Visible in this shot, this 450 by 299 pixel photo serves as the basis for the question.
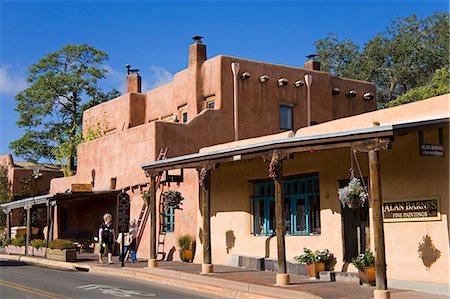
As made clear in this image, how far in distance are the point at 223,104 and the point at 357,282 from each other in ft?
43.8

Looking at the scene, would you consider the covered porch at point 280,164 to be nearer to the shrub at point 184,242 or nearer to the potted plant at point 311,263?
the potted plant at point 311,263

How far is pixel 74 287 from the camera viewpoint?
1555 cm

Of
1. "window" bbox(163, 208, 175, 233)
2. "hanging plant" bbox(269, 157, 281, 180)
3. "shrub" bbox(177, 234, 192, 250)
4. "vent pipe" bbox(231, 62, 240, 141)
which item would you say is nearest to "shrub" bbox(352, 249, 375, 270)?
"hanging plant" bbox(269, 157, 281, 180)

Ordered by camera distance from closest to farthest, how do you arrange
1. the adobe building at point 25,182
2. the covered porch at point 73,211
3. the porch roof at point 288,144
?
the porch roof at point 288,144, the covered porch at point 73,211, the adobe building at point 25,182

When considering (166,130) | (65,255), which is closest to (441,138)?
(166,130)

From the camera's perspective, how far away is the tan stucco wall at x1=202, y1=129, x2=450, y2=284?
13.8 meters

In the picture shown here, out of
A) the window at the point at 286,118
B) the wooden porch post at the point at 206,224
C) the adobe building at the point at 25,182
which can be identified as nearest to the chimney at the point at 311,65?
the window at the point at 286,118

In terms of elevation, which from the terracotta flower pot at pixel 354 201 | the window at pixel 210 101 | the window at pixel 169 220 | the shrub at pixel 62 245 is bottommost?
the shrub at pixel 62 245

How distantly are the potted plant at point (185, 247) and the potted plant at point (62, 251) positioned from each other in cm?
472

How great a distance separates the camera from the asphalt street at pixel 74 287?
14.0m

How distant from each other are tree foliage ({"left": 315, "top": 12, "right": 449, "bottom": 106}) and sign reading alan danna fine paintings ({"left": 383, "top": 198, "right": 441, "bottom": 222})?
35972mm

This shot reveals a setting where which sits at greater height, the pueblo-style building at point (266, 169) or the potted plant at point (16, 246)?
the pueblo-style building at point (266, 169)

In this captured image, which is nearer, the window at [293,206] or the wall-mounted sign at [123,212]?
the window at [293,206]

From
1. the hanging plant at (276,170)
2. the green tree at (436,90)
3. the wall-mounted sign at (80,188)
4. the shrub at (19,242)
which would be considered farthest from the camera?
the green tree at (436,90)
